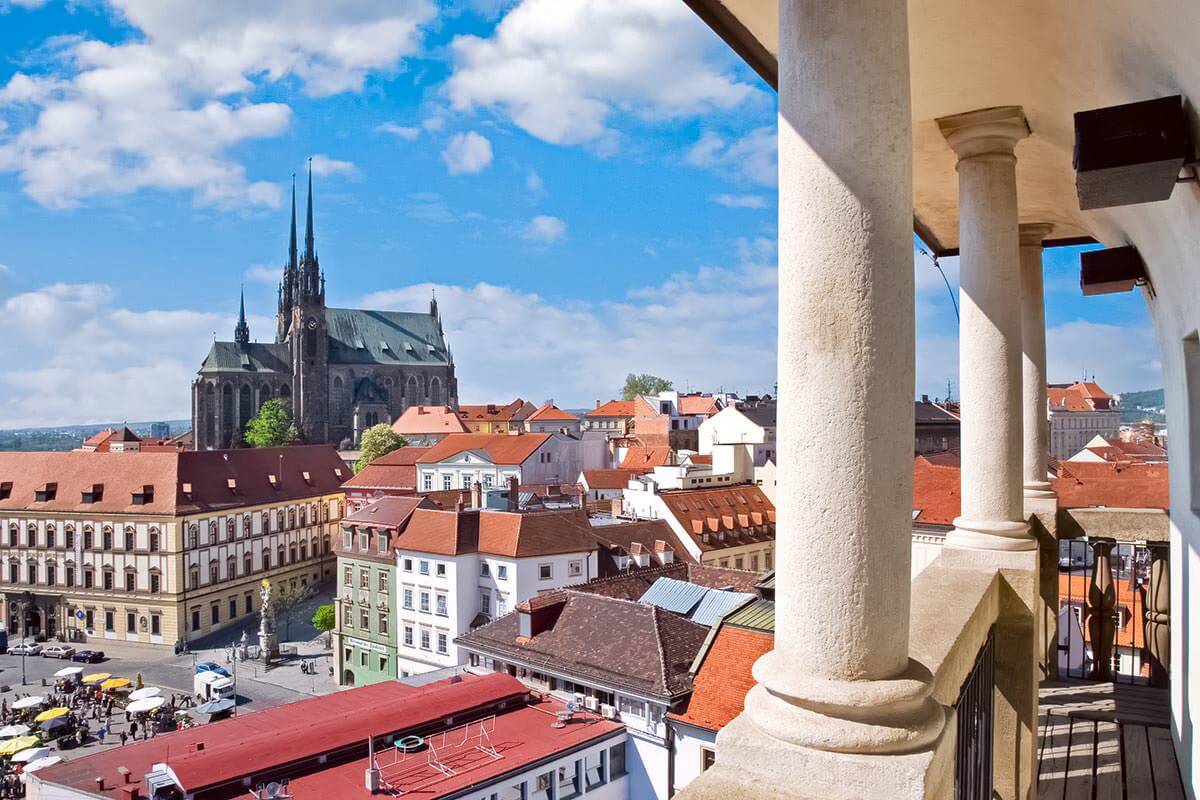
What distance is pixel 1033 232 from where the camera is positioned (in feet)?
28.9

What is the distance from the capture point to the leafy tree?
48013mm

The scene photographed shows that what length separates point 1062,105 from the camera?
17.0ft

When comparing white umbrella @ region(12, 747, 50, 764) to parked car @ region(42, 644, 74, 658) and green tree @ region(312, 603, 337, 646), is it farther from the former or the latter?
parked car @ region(42, 644, 74, 658)

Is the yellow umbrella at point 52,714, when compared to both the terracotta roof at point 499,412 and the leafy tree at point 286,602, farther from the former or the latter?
the terracotta roof at point 499,412

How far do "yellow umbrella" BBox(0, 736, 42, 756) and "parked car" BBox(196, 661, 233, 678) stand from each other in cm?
819

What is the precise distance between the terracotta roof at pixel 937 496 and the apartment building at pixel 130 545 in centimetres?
3861

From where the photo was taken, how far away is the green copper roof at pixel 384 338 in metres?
114

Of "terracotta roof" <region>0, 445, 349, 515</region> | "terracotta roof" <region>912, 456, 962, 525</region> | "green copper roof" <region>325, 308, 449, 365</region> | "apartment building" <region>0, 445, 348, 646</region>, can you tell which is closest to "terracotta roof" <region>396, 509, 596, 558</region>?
"terracotta roof" <region>912, 456, 962, 525</region>

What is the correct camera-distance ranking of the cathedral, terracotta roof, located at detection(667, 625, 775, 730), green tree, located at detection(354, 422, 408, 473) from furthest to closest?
the cathedral < green tree, located at detection(354, 422, 408, 473) < terracotta roof, located at detection(667, 625, 775, 730)

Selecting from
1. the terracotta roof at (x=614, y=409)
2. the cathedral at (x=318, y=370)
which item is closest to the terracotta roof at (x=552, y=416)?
the terracotta roof at (x=614, y=409)

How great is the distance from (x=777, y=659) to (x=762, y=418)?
63320 mm

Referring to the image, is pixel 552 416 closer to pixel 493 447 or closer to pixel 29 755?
pixel 493 447

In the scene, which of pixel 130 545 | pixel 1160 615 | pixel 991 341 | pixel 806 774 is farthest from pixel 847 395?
pixel 130 545

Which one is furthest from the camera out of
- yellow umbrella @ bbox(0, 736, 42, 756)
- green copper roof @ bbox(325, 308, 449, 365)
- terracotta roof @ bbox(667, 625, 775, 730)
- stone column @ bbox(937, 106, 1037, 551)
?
green copper roof @ bbox(325, 308, 449, 365)
